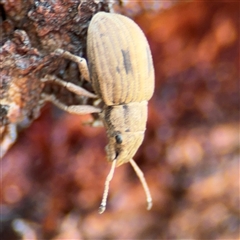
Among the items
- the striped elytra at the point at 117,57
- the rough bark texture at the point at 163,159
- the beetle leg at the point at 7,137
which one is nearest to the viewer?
the striped elytra at the point at 117,57

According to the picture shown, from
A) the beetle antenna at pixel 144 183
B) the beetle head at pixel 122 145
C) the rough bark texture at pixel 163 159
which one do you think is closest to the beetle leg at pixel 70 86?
the rough bark texture at pixel 163 159

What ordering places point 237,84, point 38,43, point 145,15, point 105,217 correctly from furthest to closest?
point 237,84, point 105,217, point 145,15, point 38,43

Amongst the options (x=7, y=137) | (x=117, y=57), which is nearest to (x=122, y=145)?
(x=117, y=57)

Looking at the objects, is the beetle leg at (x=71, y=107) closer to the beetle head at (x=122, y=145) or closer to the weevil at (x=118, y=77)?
the weevil at (x=118, y=77)

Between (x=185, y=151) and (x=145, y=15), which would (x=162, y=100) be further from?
(x=145, y=15)

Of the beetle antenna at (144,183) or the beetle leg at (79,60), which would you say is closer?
the beetle leg at (79,60)

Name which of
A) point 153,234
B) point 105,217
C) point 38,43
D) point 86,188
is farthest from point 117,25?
point 153,234
